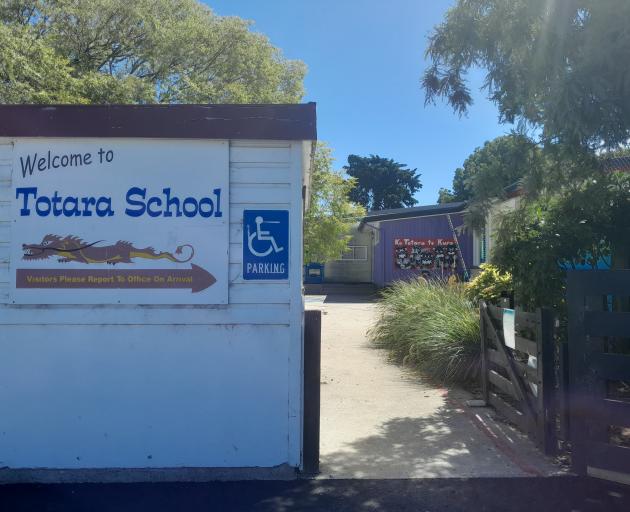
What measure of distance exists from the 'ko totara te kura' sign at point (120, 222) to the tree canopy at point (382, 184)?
183 ft

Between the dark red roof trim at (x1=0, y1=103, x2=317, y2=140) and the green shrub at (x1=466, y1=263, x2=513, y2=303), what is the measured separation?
4.82m

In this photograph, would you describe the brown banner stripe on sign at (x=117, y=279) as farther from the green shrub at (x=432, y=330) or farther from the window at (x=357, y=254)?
the window at (x=357, y=254)

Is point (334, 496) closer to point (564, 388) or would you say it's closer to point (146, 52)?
point (564, 388)

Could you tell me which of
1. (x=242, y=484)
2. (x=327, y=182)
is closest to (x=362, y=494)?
(x=242, y=484)

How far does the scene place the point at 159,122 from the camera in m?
4.50

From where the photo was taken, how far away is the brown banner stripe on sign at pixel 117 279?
4504mm

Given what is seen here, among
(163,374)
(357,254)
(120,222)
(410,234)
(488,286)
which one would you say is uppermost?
(410,234)

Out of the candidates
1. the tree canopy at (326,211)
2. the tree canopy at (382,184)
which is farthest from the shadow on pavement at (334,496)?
the tree canopy at (382,184)

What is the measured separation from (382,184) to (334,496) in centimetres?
5738

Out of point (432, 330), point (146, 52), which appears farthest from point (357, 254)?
point (432, 330)

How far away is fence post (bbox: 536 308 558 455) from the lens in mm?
4992

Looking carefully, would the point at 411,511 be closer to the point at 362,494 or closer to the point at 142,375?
the point at 362,494

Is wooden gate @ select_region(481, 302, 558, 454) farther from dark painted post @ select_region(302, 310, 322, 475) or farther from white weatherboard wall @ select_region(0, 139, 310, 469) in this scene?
white weatherboard wall @ select_region(0, 139, 310, 469)

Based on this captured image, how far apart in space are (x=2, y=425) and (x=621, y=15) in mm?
5827
